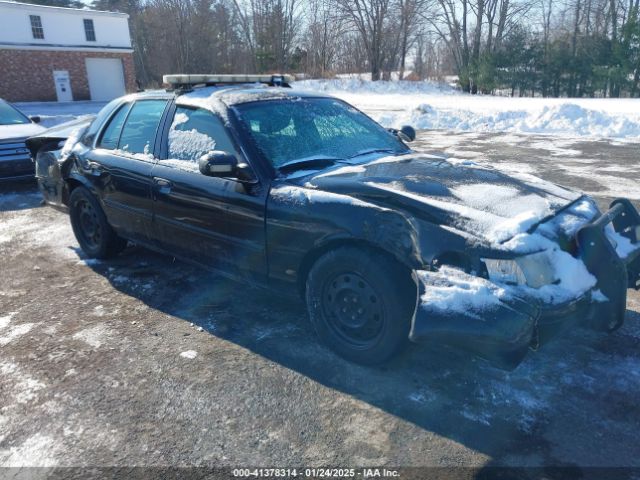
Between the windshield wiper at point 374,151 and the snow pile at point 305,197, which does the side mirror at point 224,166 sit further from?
the windshield wiper at point 374,151

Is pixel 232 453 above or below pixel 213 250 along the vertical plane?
below

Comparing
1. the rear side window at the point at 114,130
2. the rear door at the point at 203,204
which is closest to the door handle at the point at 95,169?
the rear side window at the point at 114,130

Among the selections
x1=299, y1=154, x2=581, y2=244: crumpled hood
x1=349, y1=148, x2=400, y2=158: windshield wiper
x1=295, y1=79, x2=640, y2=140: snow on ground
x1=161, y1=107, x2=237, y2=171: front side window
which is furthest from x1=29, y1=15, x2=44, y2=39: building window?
x1=299, y1=154, x2=581, y2=244: crumpled hood

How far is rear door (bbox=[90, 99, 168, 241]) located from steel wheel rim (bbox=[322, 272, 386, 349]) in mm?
1856

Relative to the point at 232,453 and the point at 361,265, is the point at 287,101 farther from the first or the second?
the point at 232,453

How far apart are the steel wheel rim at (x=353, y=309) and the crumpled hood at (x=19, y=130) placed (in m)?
7.24

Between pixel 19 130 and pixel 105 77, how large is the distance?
90.0ft

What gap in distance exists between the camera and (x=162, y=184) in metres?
3.90

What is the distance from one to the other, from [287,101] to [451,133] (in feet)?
35.6

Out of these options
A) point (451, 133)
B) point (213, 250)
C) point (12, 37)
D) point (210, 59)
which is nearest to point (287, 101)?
point (213, 250)

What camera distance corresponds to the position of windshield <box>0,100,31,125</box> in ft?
29.6

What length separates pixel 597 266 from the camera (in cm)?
274

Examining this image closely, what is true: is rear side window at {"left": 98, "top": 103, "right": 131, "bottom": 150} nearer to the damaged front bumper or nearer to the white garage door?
the damaged front bumper

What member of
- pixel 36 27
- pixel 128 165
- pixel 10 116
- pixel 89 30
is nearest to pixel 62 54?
pixel 36 27
